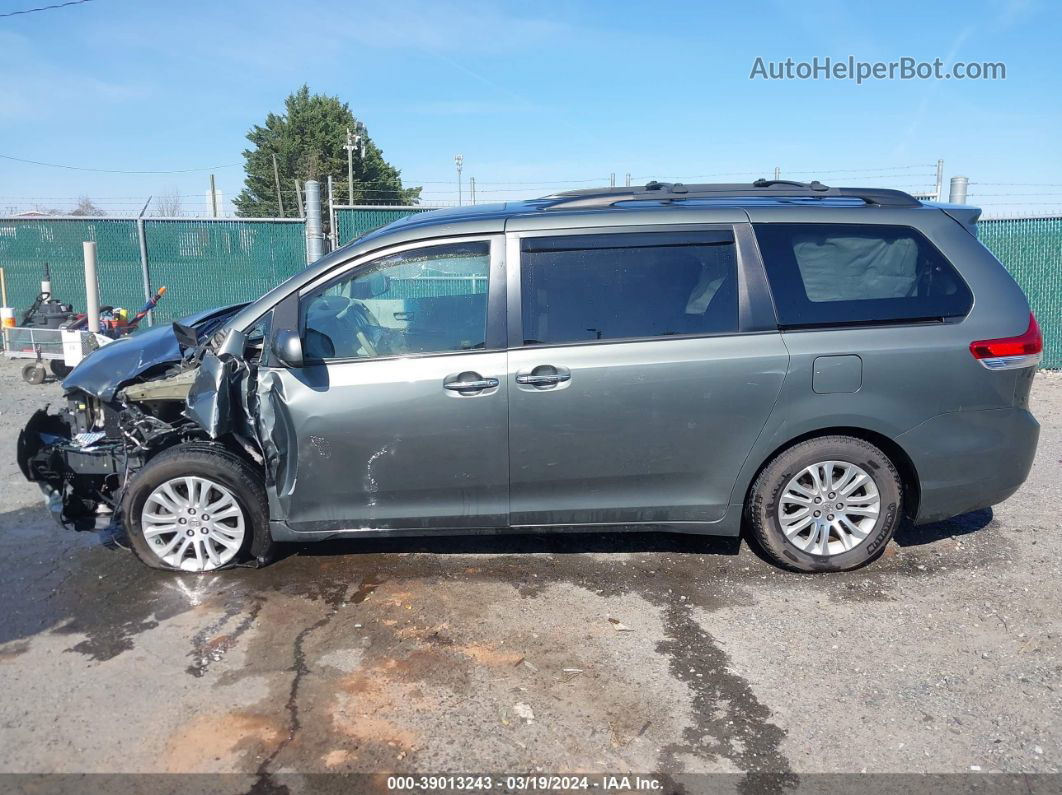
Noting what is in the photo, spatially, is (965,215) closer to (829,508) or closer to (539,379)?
(829,508)

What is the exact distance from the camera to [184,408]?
452cm

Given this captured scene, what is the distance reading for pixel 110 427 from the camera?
4742 mm

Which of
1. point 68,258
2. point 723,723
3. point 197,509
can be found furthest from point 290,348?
point 68,258

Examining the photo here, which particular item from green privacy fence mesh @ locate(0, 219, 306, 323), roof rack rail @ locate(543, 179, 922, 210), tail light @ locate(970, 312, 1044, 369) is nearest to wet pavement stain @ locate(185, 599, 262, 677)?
roof rack rail @ locate(543, 179, 922, 210)

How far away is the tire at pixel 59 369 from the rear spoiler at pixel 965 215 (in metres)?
9.26

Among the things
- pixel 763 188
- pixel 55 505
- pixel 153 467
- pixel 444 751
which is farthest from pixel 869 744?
pixel 55 505

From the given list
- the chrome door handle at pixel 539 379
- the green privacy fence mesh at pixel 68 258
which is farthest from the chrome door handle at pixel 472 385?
the green privacy fence mesh at pixel 68 258

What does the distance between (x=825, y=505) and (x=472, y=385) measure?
2008mm

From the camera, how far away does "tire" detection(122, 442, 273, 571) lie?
4332mm

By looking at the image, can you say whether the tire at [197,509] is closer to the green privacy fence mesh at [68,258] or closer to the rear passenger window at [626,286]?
the rear passenger window at [626,286]

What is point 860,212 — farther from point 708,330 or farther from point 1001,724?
point 1001,724

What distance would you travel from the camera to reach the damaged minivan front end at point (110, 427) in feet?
14.9

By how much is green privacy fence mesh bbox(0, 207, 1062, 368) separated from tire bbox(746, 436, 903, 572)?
25.2 ft

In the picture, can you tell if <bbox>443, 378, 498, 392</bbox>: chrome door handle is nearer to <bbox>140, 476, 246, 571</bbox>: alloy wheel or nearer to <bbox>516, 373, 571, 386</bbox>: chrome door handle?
<bbox>516, 373, 571, 386</bbox>: chrome door handle
